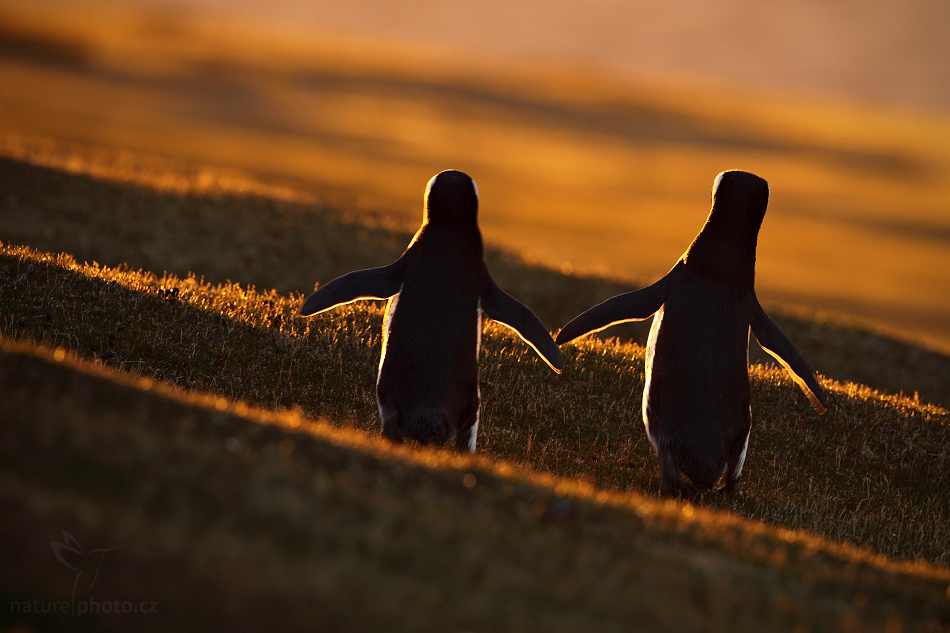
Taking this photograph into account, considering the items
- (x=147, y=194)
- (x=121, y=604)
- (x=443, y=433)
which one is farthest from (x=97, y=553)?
(x=147, y=194)

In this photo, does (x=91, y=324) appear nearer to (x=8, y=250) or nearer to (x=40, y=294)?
(x=40, y=294)

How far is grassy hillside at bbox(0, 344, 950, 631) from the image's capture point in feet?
14.6

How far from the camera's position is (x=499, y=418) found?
38.7 ft

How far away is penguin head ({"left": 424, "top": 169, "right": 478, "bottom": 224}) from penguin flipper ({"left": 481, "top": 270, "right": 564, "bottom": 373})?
824 mm

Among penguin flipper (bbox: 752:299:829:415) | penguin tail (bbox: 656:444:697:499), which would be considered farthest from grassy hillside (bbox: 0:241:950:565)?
penguin flipper (bbox: 752:299:829:415)

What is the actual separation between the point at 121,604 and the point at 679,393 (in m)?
7.24

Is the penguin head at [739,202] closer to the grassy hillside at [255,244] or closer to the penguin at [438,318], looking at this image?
the penguin at [438,318]

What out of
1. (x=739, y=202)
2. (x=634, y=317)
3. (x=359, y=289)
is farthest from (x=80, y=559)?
(x=739, y=202)

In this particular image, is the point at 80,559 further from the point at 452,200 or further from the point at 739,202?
the point at 739,202

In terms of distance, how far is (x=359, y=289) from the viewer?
9.92 m

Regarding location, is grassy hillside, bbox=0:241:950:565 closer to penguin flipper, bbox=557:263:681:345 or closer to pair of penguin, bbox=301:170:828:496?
pair of penguin, bbox=301:170:828:496

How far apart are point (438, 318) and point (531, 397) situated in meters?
3.43

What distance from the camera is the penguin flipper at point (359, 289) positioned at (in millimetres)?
9844

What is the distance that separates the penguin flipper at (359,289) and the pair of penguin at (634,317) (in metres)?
0.01
